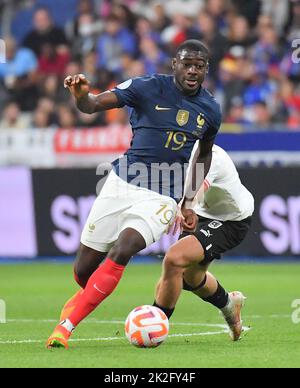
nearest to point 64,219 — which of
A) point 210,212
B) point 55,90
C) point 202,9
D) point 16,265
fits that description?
point 16,265

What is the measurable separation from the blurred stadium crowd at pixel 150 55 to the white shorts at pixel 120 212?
9887 mm

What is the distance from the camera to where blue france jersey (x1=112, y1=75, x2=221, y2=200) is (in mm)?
8500

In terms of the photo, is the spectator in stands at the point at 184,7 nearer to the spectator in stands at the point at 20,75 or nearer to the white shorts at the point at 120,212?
the spectator in stands at the point at 20,75

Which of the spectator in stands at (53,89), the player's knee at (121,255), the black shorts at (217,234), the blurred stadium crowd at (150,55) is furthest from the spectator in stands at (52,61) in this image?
the player's knee at (121,255)

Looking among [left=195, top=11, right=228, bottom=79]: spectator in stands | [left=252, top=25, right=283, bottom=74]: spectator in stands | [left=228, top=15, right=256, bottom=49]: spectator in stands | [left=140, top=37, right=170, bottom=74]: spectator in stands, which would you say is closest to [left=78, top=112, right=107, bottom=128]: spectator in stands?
[left=140, top=37, right=170, bottom=74]: spectator in stands

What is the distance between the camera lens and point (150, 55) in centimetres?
1991

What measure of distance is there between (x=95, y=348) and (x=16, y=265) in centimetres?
843

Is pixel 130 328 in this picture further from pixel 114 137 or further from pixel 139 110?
pixel 114 137

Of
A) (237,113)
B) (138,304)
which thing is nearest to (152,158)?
(138,304)

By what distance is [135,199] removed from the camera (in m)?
8.40

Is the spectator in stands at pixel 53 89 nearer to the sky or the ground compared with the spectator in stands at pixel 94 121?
nearer to the sky

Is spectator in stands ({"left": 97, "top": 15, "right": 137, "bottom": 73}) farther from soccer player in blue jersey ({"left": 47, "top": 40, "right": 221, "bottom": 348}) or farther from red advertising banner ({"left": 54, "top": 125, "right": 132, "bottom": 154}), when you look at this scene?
soccer player in blue jersey ({"left": 47, "top": 40, "right": 221, "bottom": 348})

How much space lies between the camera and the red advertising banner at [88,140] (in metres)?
17.6

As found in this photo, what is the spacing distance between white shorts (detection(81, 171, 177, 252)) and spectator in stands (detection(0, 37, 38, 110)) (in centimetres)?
1186
